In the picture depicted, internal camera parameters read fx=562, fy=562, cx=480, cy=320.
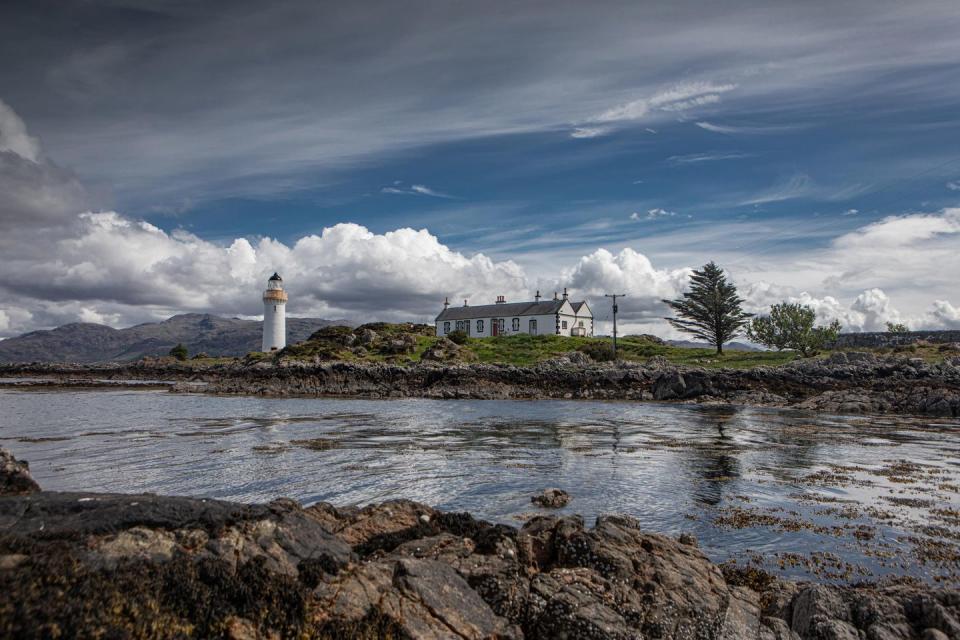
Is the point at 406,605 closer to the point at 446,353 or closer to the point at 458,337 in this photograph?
the point at 446,353

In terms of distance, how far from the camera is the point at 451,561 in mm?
8172

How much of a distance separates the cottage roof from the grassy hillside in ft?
30.2

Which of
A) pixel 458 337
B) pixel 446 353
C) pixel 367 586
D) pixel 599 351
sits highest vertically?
pixel 458 337

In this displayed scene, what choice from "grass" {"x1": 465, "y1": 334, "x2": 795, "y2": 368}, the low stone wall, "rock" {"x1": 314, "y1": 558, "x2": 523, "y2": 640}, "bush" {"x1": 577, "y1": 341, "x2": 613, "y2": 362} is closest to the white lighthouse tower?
"grass" {"x1": 465, "y1": 334, "x2": 795, "y2": 368}

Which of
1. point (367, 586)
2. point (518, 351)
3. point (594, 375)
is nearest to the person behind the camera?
point (367, 586)

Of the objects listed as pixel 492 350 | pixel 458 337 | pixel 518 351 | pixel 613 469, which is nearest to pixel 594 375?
pixel 518 351

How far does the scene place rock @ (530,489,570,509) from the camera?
14.7 meters

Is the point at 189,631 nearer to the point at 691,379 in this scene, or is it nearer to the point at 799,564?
the point at 799,564

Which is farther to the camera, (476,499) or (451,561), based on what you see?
(476,499)

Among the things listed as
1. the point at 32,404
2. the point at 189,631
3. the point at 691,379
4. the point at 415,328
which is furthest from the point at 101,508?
the point at 415,328

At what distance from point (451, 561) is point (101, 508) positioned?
188 inches

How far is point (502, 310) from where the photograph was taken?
12269cm

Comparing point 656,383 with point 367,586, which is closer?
point 367,586

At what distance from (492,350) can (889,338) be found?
63529 millimetres
